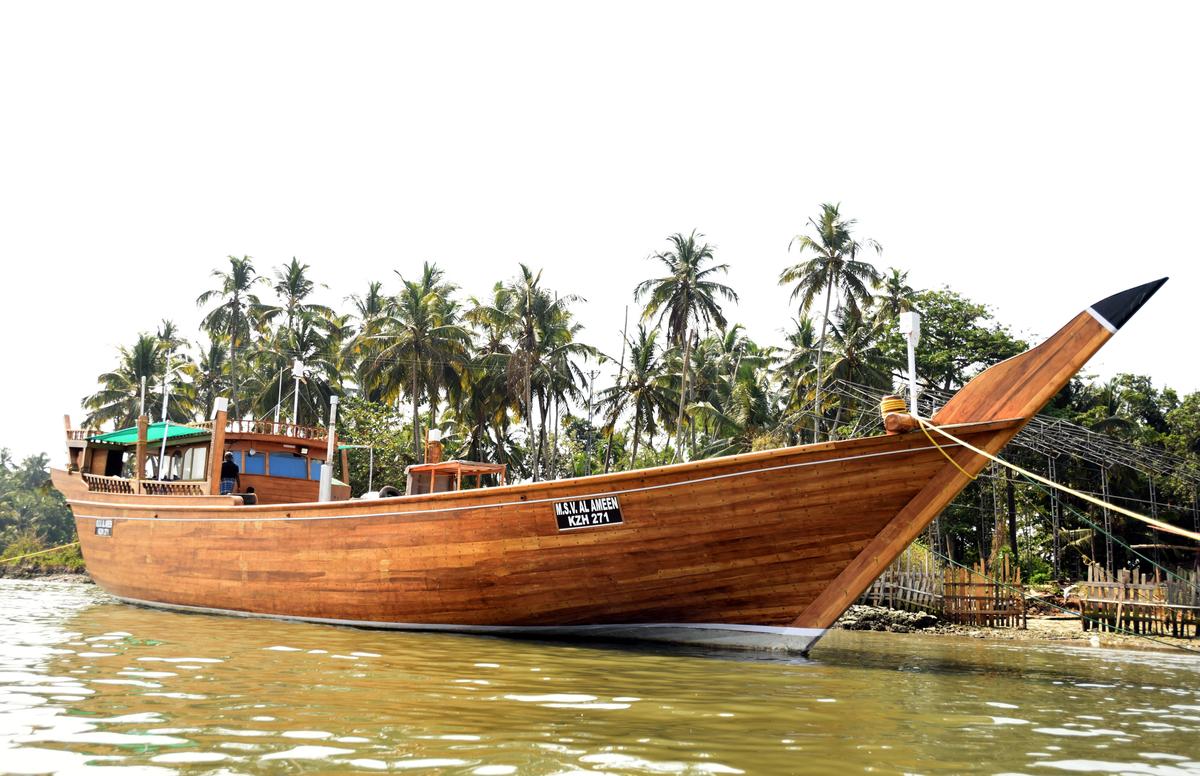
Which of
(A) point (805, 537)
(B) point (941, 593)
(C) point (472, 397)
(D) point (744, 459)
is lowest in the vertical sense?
(B) point (941, 593)

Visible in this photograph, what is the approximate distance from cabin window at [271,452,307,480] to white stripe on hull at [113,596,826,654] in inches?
174

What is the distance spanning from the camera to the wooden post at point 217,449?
13.5 meters

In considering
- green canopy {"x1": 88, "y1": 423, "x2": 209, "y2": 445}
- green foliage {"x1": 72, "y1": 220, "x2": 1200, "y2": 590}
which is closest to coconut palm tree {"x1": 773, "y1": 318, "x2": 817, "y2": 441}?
green foliage {"x1": 72, "y1": 220, "x2": 1200, "y2": 590}

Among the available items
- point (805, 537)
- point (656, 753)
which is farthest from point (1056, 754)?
point (805, 537)

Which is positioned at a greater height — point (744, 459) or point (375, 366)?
point (375, 366)

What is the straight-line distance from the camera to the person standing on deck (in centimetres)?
1452

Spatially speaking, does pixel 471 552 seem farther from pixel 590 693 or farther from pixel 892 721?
pixel 892 721

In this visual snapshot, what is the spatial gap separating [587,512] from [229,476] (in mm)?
7617

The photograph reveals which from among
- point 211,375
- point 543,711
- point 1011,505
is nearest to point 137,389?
point 211,375

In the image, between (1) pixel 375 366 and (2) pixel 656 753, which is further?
(1) pixel 375 366

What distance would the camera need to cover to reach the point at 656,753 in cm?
429

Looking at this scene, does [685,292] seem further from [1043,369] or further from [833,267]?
[1043,369]

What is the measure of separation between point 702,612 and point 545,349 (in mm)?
28376

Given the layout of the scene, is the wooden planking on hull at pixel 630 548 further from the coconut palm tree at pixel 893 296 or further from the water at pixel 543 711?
the coconut palm tree at pixel 893 296
